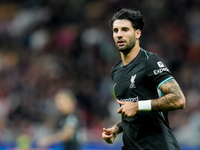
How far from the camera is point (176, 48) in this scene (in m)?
11.8

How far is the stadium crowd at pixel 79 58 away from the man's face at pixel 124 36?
228 inches

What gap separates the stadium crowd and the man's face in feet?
19.0

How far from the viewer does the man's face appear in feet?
13.3

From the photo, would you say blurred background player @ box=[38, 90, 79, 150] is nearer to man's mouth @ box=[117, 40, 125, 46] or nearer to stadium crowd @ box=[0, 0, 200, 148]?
stadium crowd @ box=[0, 0, 200, 148]

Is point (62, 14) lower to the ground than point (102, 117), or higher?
higher

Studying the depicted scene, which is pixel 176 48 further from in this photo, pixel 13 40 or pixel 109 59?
pixel 13 40

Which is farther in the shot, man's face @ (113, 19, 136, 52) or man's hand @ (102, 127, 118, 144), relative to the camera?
man's hand @ (102, 127, 118, 144)

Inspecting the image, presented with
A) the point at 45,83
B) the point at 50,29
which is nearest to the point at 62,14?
the point at 50,29

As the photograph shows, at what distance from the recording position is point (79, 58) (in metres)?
13.1

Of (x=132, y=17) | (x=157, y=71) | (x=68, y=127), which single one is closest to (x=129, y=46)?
(x=132, y=17)

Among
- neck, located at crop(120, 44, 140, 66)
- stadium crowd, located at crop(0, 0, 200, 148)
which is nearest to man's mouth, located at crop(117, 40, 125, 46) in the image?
neck, located at crop(120, 44, 140, 66)

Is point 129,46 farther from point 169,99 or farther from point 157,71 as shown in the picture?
point 169,99

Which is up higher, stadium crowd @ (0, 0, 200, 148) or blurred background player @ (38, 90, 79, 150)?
stadium crowd @ (0, 0, 200, 148)

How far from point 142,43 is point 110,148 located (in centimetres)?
367
